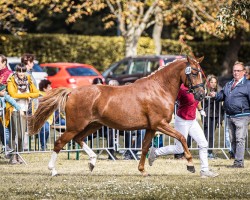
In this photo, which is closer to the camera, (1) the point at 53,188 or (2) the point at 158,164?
(1) the point at 53,188

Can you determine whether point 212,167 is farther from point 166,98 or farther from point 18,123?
point 18,123

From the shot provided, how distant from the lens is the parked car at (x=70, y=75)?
36.8 metres

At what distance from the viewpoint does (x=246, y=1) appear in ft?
56.5

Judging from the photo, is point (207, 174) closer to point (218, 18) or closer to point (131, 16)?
point (218, 18)

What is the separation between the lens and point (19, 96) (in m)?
17.0

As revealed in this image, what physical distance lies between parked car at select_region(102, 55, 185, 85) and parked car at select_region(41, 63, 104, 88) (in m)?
0.88

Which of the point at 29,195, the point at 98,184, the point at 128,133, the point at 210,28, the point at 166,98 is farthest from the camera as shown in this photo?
the point at 210,28

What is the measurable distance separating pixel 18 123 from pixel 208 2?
22.4 metres

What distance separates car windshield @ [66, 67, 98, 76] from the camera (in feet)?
123

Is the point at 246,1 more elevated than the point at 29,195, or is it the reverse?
the point at 246,1

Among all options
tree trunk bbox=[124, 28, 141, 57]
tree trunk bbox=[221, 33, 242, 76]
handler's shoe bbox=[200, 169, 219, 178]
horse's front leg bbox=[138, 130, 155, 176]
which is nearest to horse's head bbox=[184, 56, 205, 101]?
horse's front leg bbox=[138, 130, 155, 176]

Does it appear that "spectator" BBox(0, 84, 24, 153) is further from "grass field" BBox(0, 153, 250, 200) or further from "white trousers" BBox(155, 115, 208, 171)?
"white trousers" BBox(155, 115, 208, 171)

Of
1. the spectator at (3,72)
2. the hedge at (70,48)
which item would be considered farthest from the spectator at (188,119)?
the hedge at (70,48)

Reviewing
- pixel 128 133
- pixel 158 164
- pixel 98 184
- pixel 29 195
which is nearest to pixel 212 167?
pixel 158 164
